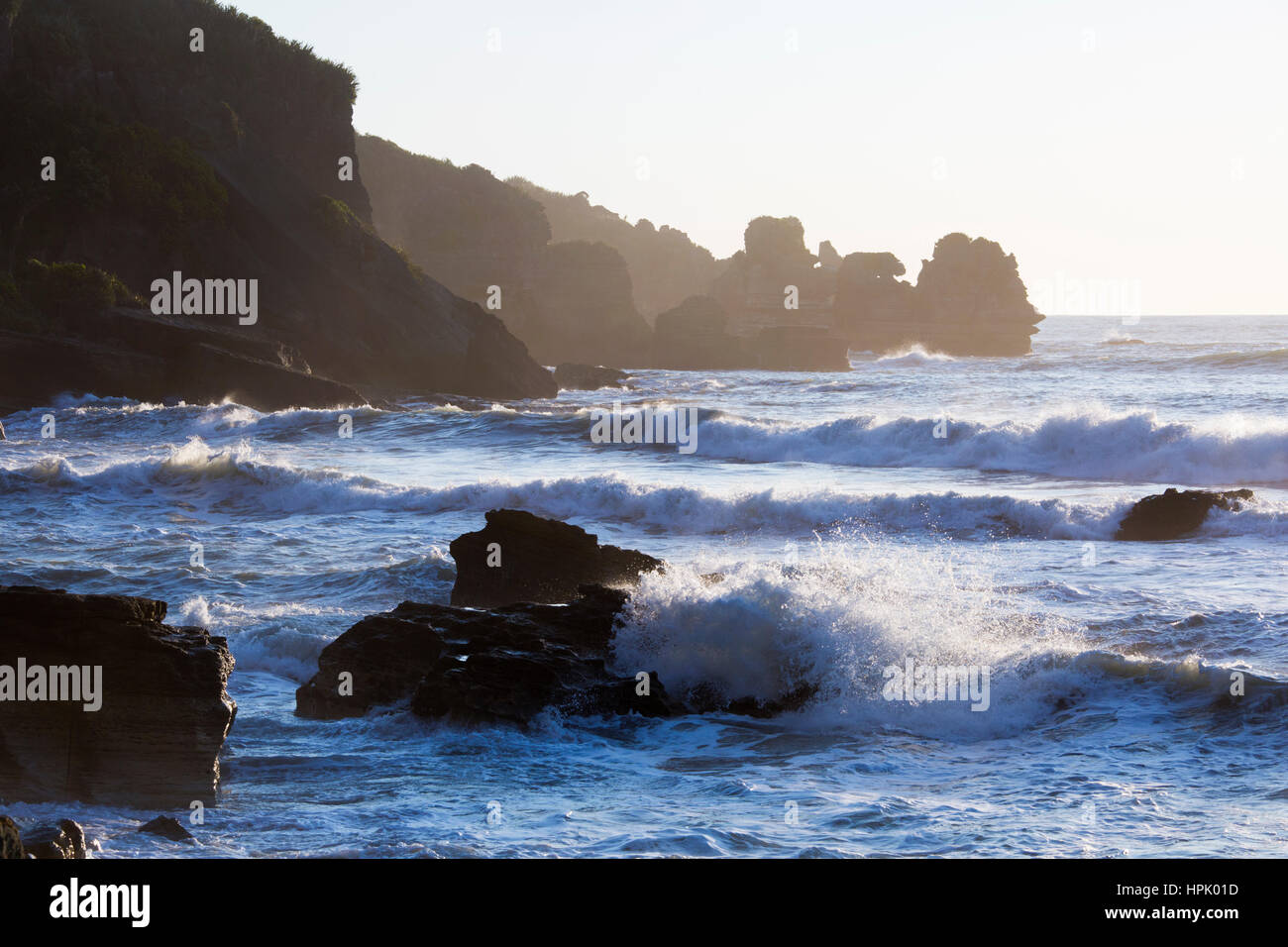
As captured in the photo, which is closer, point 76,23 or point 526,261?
point 76,23

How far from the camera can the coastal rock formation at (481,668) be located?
943 cm

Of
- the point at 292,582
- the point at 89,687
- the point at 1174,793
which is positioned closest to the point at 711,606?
the point at 1174,793

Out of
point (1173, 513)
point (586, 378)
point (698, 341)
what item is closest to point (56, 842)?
point (1173, 513)

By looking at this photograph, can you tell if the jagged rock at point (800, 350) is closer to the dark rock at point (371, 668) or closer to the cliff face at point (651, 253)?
the cliff face at point (651, 253)

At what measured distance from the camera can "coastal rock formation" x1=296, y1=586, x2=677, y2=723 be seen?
30.9 ft

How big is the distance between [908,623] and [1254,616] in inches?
150

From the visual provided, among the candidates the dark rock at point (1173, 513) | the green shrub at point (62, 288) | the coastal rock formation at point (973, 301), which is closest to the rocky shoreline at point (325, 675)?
the dark rock at point (1173, 513)

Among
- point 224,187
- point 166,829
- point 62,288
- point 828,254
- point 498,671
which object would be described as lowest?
point 166,829

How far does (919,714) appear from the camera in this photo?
31.9ft

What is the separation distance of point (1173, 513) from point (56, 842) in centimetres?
1586

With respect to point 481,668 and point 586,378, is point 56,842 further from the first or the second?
point 586,378

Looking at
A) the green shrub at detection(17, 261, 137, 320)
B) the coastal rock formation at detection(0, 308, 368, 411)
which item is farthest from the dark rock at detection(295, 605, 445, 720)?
the green shrub at detection(17, 261, 137, 320)

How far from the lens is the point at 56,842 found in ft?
19.0
